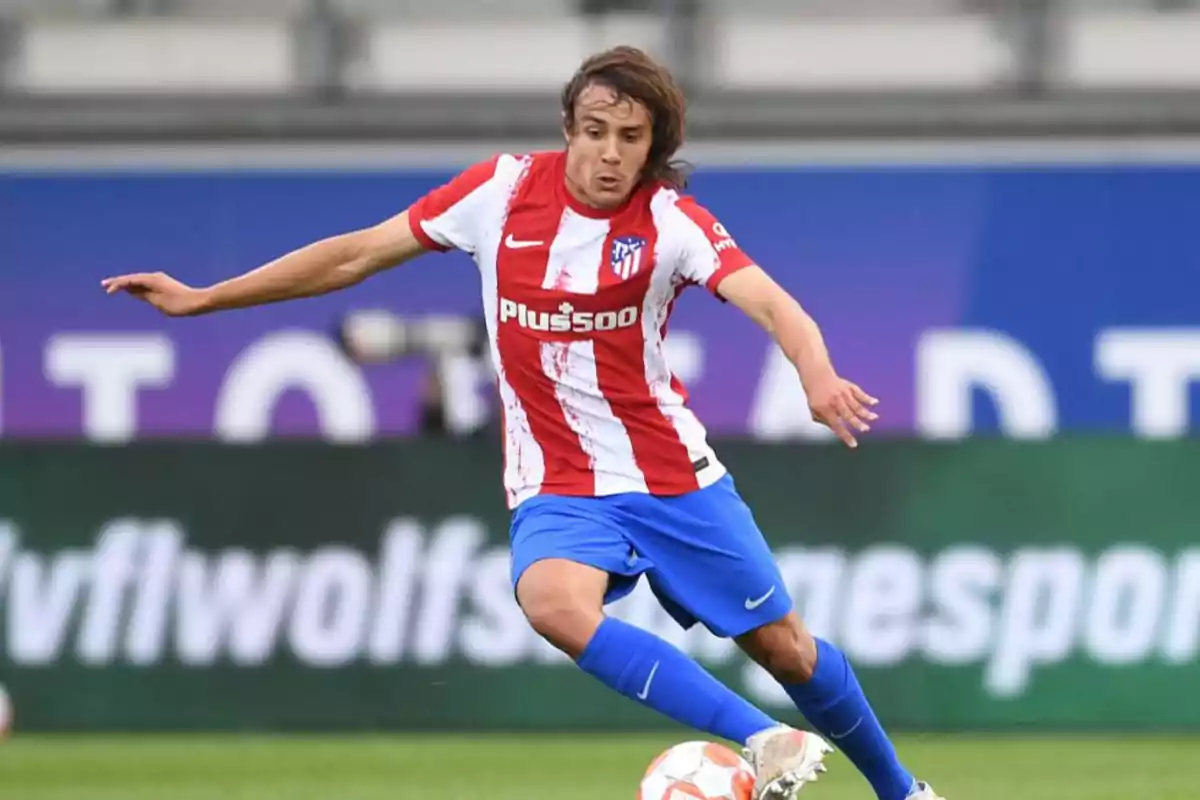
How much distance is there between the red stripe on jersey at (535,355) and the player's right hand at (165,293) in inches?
30.6

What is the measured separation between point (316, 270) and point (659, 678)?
1340 millimetres

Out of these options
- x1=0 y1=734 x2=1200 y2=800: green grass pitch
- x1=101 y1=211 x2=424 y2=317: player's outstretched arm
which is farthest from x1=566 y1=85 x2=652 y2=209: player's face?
x1=0 y1=734 x2=1200 y2=800: green grass pitch

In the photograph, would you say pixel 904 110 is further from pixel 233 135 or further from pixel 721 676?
pixel 721 676

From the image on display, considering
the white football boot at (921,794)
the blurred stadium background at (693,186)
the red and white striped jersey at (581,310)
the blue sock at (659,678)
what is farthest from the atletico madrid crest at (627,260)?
the blurred stadium background at (693,186)

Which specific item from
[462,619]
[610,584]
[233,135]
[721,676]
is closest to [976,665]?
[721,676]

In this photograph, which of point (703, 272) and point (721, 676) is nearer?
point (703, 272)

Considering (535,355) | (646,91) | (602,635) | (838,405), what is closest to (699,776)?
(602,635)

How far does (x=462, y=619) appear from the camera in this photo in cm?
1076

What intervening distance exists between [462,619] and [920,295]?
6.09 meters

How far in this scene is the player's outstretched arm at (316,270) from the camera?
627 centimetres

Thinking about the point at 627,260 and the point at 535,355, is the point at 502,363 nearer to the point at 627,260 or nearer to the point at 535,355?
the point at 535,355

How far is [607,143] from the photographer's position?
6.02m

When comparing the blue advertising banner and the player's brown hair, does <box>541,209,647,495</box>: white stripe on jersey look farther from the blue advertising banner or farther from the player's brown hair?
the blue advertising banner

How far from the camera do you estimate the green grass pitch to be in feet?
27.6
